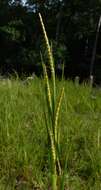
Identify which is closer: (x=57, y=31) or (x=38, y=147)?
(x=38, y=147)

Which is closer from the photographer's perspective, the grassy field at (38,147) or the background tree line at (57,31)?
the grassy field at (38,147)

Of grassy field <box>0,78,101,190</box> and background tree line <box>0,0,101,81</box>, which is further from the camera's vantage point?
background tree line <box>0,0,101,81</box>

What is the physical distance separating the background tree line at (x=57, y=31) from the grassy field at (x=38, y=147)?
1092 inches

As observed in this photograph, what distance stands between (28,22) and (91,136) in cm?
3297

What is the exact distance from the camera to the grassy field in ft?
10.4

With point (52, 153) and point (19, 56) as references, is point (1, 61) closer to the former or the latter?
point (19, 56)

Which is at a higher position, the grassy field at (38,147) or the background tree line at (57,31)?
the grassy field at (38,147)

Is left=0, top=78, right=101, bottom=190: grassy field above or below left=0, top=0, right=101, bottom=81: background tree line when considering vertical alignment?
above

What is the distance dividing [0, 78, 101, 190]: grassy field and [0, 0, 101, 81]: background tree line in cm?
2772

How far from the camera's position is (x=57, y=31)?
35812 mm

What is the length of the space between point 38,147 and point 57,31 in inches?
1289

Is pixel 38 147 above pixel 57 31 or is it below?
above

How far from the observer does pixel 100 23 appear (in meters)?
Result: 35.3

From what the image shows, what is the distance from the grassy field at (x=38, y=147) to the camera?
316 cm
